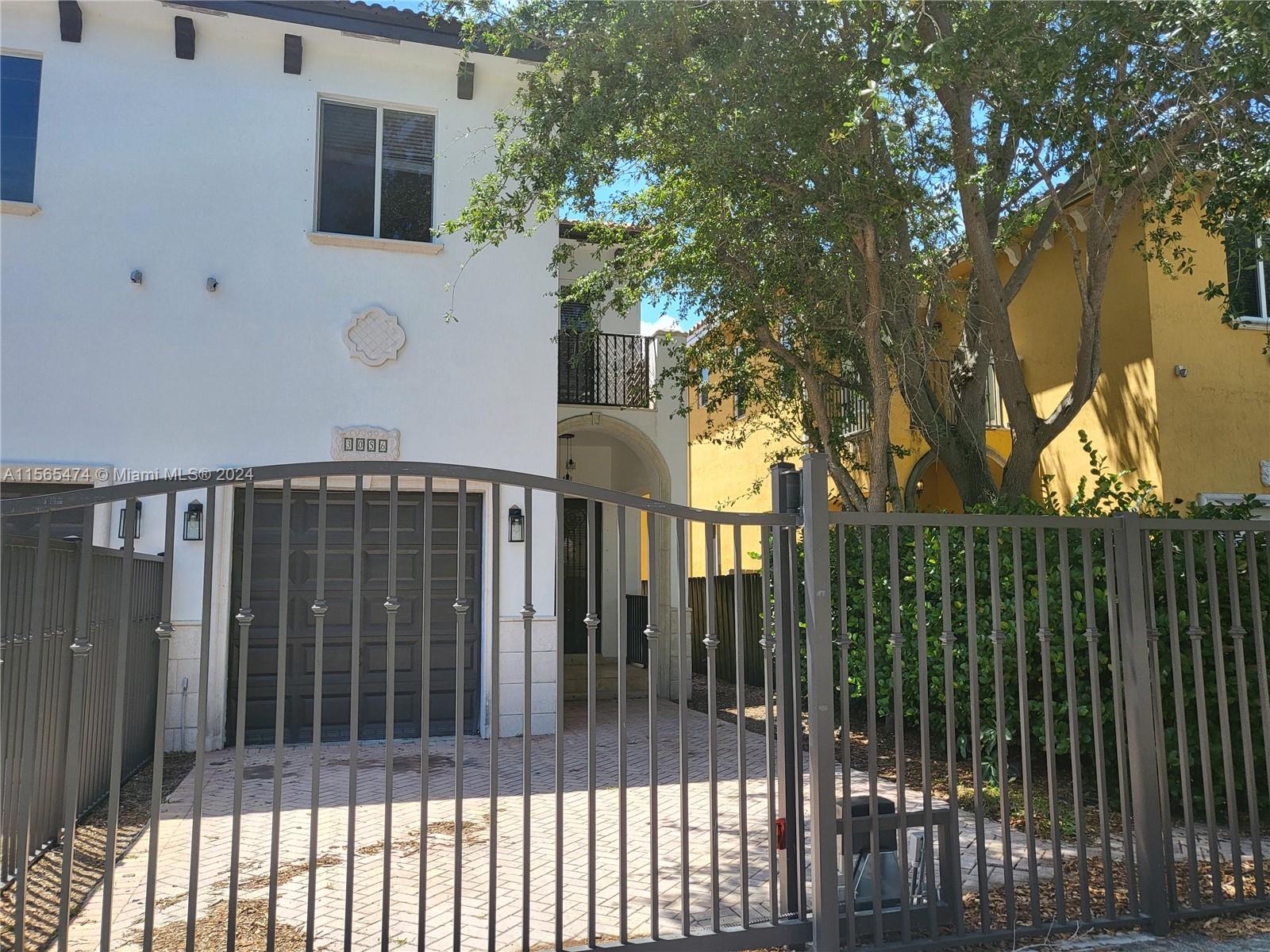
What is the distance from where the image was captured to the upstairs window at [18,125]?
9008 mm

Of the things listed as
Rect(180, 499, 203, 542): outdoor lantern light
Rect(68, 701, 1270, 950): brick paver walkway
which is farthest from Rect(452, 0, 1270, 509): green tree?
Rect(180, 499, 203, 542): outdoor lantern light

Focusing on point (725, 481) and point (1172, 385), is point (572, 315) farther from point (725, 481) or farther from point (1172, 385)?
point (1172, 385)

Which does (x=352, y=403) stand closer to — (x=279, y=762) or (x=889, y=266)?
(x=889, y=266)

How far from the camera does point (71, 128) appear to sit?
Result: 9086mm

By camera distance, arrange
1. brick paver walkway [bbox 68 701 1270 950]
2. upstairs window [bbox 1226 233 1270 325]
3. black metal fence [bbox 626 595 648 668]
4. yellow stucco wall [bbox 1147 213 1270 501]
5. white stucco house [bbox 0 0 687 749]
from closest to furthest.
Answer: brick paver walkway [bbox 68 701 1270 950], white stucco house [bbox 0 0 687 749], yellow stucco wall [bbox 1147 213 1270 501], upstairs window [bbox 1226 233 1270 325], black metal fence [bbox 626 595 648 668]

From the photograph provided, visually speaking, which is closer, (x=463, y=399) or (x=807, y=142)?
(x=807, y=142)

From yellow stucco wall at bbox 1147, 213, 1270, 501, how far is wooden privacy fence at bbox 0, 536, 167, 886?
10780 mm

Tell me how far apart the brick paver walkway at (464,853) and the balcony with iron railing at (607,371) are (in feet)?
19.1

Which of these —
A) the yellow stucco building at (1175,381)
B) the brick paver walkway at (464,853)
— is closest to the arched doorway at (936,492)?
the yellow stucco building at (1175,381)

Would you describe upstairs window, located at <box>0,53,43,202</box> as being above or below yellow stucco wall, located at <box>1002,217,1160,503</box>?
above

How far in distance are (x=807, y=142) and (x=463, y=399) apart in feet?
15.3

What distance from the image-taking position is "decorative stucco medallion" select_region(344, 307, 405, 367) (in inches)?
375

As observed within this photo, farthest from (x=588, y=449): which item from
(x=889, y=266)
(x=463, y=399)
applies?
(x=889, y=266)

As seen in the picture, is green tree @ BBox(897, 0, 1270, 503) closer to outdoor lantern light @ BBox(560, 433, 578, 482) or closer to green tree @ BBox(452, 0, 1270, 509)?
green tree @ BBox(452, 0, 1270, 509)
